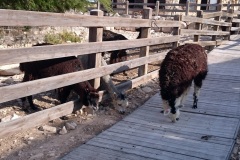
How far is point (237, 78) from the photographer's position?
8.61 meters

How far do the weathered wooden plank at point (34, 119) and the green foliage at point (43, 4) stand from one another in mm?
3629

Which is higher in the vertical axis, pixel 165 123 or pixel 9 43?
pixel 9 43

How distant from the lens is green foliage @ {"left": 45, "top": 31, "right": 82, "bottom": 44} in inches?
452

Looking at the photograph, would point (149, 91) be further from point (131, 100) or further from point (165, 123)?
point (165, 123)

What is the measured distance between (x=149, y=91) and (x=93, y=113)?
2046 millimetres

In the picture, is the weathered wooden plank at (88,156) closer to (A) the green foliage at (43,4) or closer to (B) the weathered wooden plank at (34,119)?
(B) the weathered wooden plank at (34,119)

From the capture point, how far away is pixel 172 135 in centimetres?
480

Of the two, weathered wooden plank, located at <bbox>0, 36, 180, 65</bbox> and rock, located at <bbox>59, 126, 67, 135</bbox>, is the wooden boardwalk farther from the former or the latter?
weathered wooden plank, located at <bbox>0, 36, 180, 65</bbox>

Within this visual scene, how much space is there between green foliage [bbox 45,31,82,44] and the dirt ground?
508 centimetres

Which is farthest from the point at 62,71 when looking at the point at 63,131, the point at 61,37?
the point at 61,37

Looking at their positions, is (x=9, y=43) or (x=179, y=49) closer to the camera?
(x=179, y=49)

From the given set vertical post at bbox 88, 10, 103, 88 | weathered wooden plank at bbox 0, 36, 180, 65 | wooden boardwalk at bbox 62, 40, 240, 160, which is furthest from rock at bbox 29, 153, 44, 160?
vertical post at bbox 88, 10, 103, 88

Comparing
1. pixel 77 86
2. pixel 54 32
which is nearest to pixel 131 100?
pixel 77 86

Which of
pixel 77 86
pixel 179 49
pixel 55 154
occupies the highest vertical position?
pixel 179 49
